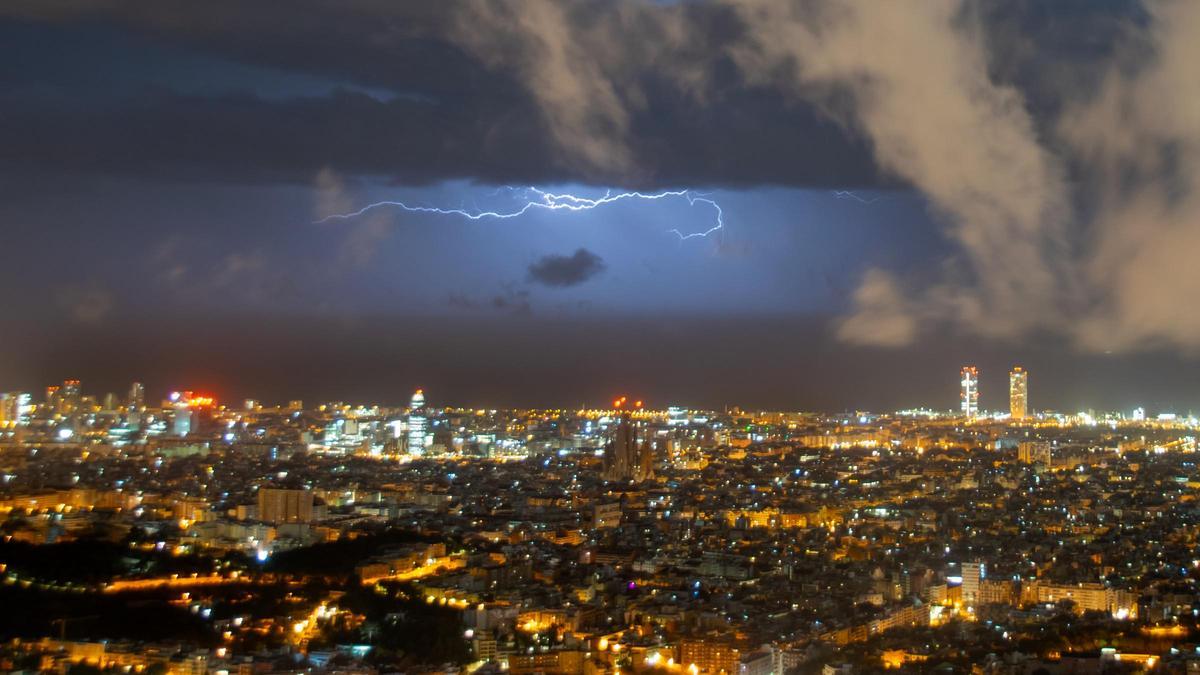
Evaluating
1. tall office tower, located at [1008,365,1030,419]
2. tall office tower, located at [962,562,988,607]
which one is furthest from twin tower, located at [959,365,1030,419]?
tall office tower, located at [962,562,988,607]

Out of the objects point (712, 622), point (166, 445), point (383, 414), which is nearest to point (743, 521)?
point (712, 622)

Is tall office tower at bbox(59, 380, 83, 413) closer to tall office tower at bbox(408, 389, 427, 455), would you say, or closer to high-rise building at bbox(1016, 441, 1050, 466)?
tall office tower at bbox(408, 389, 427, 455)

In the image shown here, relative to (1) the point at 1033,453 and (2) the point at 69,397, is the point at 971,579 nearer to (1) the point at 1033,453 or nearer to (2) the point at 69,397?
(1) the point at 1033,453

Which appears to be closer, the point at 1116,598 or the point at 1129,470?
the point at 1116,598

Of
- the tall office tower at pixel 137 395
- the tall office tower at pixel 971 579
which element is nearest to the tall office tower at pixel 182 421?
the tall office tower at pixel 137 395

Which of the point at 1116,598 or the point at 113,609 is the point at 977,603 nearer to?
the point at 1116,598

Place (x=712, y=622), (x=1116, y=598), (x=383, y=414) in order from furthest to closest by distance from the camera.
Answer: (x=383, y=414)
(x=1116, y=598)
(x=712, y=622)
